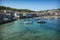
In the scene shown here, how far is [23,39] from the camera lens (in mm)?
2207

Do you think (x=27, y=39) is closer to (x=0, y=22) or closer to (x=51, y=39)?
(x=51, y=39)

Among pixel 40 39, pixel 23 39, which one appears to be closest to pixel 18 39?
pixel 23 39

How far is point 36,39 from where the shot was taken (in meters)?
2.21

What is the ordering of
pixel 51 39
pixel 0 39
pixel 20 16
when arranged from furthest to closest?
pixel 20 16 → pixel 51 39 → pixel 0 39

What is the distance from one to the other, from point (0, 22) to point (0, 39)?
271cm

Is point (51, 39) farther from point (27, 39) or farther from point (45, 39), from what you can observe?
point (27, 39)

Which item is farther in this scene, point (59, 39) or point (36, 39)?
point (36, 39)

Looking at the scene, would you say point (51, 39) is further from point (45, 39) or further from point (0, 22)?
point (0, 22)

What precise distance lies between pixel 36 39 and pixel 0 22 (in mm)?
2728

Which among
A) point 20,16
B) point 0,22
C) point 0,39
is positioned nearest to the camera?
point 0,39

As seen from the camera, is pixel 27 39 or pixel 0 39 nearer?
pixel 0 39

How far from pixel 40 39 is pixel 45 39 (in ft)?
0.33

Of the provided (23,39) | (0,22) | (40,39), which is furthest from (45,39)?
(0,22)

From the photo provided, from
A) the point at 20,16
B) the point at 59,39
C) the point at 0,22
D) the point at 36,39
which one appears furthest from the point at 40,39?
the point at 20,16
